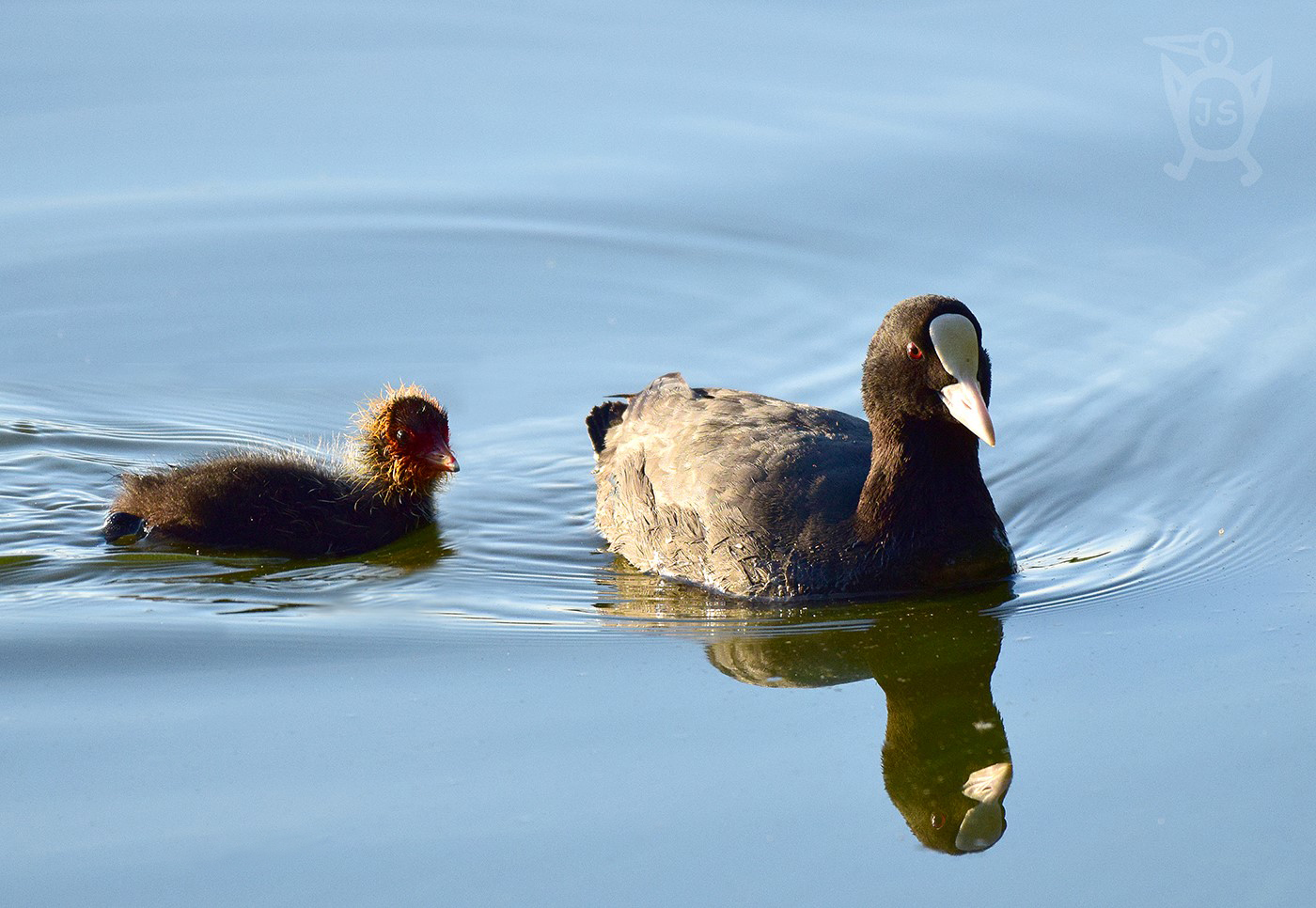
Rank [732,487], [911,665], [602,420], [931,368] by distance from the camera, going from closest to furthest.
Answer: [911,665] → [931,368] → [732,487] → [602,420]

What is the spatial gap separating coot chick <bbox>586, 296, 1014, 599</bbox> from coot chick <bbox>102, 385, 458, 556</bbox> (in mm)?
1186

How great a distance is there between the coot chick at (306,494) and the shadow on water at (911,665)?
3.88 feet

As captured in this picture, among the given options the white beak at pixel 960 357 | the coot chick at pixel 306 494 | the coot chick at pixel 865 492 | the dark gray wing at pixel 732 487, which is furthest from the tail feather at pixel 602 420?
the white beak at pixel 960 357

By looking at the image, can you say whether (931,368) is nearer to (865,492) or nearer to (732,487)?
(865,492)

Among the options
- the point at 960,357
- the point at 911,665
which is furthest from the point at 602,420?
the point at 911,665

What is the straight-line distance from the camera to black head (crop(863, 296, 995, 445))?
22.4 feet

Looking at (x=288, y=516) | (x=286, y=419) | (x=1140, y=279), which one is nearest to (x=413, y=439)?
(x=288, y=516)

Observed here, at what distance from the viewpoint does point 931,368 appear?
273 inches

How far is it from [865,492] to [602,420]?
6.12ft

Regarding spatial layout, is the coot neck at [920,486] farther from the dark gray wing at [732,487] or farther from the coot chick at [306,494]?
the coot chick at [306,494]

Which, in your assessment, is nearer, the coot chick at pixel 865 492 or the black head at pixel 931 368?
the black head at pixel 931 368

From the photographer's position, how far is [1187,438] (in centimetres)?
870

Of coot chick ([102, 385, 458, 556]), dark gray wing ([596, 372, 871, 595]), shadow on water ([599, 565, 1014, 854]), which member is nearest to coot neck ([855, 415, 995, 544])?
dark gray wing ([596, 372, 871, 595])

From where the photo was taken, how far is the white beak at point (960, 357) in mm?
6820
